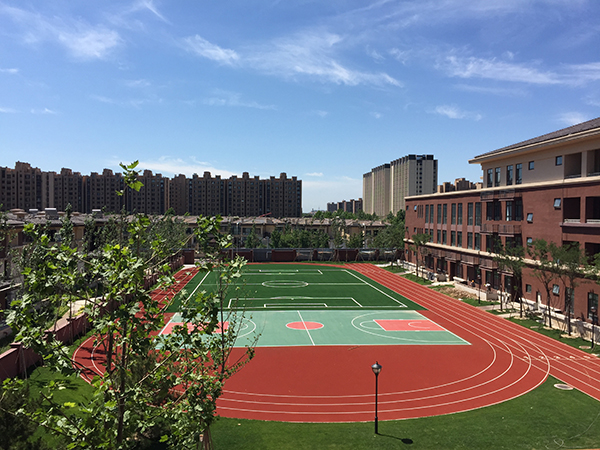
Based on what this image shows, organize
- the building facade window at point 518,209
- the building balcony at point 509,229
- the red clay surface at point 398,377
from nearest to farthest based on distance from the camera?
the red clay surface at point 398,377, the building facade window at point 518,209, the building balcony at point 509,229

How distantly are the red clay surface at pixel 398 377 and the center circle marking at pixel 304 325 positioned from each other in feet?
18.5

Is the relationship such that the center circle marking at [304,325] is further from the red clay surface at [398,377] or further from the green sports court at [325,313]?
the red clay surface at [398,377]

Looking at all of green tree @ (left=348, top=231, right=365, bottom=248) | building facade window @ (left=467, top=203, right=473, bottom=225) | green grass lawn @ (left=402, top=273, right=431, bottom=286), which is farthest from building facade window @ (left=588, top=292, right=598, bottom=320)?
green tree @ (left=348, top=231, right=365, bottom=248)

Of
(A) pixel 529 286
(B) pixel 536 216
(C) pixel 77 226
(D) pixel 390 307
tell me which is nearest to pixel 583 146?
(B) pixel 536 216

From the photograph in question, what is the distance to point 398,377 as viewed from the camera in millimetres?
25844

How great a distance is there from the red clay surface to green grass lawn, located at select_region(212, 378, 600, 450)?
1019 millimetres

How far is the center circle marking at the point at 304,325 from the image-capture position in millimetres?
37062

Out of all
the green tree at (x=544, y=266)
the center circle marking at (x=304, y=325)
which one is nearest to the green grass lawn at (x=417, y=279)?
the green tree at (x=544, y=266)

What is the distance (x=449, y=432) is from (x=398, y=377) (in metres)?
6.82

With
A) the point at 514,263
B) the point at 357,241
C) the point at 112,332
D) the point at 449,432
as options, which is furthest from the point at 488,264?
the point at 112,332

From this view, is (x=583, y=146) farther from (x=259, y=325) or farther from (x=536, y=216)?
(x=259, y=325)

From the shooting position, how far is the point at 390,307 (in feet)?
151

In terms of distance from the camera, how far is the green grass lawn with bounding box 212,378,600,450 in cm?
1794

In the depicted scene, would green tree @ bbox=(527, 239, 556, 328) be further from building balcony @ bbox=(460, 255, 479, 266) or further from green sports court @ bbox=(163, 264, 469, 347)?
building balcony @ bbox=(460, 255, 479, 266)
